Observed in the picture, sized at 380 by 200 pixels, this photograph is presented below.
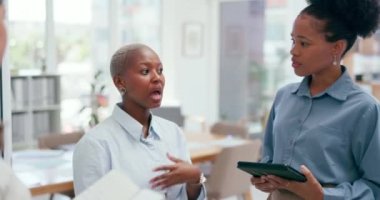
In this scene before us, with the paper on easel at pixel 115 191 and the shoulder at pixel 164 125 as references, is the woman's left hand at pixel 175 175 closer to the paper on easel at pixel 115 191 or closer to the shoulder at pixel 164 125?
the shoulder at pixel 164 125

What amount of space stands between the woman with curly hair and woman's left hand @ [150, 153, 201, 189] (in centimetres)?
25

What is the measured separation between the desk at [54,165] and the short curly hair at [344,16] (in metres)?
1.78

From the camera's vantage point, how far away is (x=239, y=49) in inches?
300


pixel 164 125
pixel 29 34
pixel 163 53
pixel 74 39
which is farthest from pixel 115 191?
pixel 163 53

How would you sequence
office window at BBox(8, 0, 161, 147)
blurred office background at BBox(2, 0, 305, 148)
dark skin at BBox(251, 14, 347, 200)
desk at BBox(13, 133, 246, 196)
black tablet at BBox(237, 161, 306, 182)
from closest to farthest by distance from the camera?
black tablet at BBox(237, 161, 306, 182)
dark skin at BBox(251, 14, 347, 200)
desk at BBox(13, 133, 246, 196)
blurred office background at BBox(2, 0, 305, 148)
office window at BBox(8, 0, 161, 147)

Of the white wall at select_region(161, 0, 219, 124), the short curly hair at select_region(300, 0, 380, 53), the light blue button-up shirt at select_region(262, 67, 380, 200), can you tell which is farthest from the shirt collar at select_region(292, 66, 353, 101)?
the white wall at select_region(161, 0, 219, 124)

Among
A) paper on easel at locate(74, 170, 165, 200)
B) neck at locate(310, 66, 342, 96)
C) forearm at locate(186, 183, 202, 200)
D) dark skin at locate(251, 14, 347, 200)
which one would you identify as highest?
dark skin at locate(251, 14, 347, 200)

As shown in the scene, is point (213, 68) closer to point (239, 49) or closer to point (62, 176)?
point (239, 49)

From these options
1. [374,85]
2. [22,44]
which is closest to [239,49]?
[374,85]

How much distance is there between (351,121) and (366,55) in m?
5.15

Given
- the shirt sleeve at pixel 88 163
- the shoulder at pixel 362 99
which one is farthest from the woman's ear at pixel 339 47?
the shirt sleeve at pixel 88 163

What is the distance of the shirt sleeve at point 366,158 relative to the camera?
61.2 inches

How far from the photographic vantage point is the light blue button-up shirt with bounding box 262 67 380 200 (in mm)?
1564

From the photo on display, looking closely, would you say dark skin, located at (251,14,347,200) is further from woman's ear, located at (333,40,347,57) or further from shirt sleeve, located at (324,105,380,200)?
shirt sleeve, located at (324,105,380,200)
